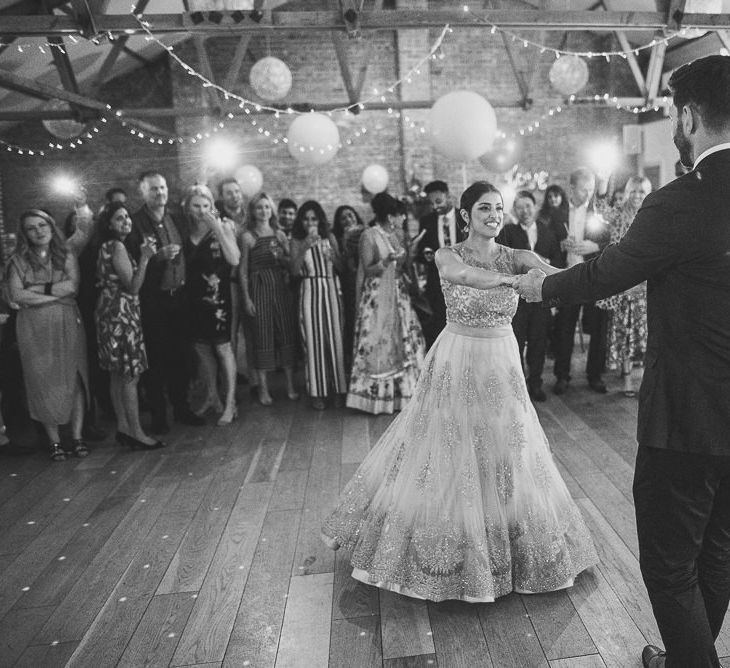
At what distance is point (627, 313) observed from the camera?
4590mm

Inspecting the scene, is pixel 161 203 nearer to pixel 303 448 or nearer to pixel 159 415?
pixel 159 415

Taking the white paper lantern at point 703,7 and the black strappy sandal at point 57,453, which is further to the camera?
the white paper lantern at point 703,7

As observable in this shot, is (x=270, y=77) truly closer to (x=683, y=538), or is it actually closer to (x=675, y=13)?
(x=675, y=13)

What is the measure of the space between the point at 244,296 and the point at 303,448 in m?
1.31

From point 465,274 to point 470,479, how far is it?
0.68 metres

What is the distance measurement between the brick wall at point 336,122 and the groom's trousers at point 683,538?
325 inches

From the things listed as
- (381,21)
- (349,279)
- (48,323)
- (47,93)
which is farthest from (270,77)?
(48,323)

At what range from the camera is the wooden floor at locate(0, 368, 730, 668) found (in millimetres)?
2004

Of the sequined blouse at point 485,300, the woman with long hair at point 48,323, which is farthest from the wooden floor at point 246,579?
the sequined blouse at point 485,300

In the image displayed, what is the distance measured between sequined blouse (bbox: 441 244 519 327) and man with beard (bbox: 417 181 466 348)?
2209 millimetres

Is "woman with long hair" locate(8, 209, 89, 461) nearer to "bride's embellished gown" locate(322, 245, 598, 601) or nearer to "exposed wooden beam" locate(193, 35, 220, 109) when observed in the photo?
"bride's embellished gown" locate(322, 245, 598, 601)

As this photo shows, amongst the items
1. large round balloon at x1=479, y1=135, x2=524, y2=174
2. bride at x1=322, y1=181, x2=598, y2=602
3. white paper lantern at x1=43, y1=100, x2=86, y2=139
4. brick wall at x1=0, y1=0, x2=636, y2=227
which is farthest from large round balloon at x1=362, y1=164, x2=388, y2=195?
bride at x1=322, y1=181, x2=598, y2=602

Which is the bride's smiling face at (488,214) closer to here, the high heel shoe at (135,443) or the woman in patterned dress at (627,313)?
the woman in patterned dress at (627,313)

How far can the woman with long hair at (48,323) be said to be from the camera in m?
3.75
